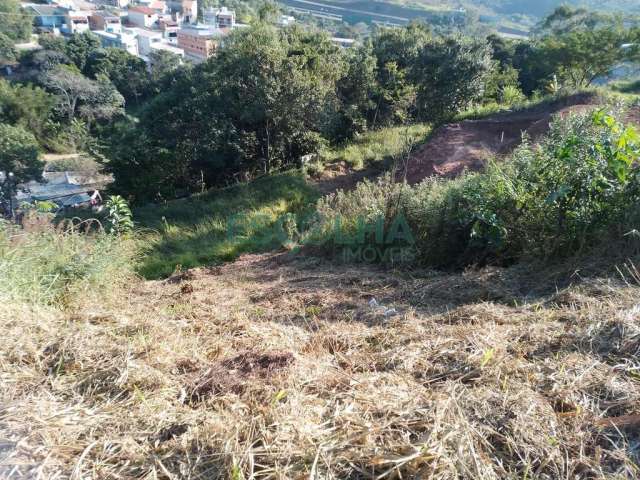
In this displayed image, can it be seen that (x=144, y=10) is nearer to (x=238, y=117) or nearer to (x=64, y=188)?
(x=64, y=188)

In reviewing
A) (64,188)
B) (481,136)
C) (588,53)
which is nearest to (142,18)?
(64,188)

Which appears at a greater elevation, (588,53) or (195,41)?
(588,53)

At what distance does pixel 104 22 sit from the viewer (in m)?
54.2

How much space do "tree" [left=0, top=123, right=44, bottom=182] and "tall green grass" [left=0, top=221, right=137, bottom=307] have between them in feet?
54.5

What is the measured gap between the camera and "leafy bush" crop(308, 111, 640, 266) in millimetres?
3340

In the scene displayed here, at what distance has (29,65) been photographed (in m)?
35.6

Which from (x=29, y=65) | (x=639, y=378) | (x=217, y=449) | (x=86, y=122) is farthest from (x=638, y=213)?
(x=29, y=65)

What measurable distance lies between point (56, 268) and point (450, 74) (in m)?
12.4

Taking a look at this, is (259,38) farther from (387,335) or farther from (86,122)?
(86,122)

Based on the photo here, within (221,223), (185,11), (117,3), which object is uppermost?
(117,3)

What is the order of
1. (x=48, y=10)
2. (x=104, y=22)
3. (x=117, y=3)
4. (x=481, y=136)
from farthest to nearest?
(x=117, y=3) < (x=104, y=22) < (x=48, y=10) < (x=481, y=136)

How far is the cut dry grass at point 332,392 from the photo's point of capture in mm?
1497

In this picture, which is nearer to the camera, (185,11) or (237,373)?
(237,373)

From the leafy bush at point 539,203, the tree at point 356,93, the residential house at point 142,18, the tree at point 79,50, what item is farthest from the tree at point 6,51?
the leafy bush at point 539,203
